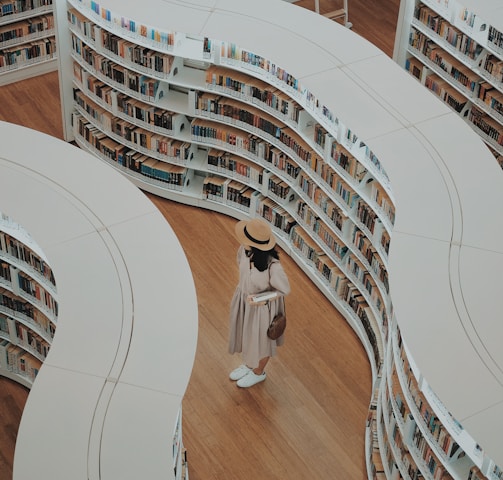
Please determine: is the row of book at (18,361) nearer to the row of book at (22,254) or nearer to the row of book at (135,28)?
the row of book at (22,254)

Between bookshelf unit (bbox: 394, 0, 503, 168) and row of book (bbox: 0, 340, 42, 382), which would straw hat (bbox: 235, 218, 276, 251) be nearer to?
row of book (bbox: 0, 340, 42, 382)

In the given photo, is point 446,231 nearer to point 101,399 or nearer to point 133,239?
point 133,239

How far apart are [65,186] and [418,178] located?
2635mm

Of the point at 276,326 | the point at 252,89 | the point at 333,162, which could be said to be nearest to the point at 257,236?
the point at 276,326

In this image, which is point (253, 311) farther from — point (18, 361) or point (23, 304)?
point (18, 361)

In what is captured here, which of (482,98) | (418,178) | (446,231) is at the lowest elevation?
(446,231)

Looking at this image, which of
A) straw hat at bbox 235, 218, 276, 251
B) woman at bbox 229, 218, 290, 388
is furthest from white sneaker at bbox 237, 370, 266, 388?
straw hat at bbox 235, 218, 276, 251

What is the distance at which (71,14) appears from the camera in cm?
1011

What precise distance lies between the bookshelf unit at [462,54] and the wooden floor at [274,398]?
7.89ft

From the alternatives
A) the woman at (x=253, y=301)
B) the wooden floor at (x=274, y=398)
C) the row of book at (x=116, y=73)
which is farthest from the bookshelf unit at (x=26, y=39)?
the woman at (x=253, y=301)

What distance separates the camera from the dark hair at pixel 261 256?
25.1ft

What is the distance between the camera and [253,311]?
7.98 meters

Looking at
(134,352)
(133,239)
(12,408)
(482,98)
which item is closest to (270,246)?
(133,239)

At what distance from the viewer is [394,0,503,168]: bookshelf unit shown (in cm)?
966
